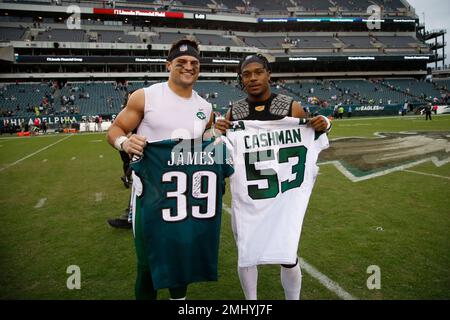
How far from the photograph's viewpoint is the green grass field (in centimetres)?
330

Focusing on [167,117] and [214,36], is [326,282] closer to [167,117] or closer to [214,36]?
[167,117]

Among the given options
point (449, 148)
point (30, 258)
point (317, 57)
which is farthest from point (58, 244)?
point (317, 57)

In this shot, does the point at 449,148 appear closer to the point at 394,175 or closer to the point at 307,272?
the point at 394,175

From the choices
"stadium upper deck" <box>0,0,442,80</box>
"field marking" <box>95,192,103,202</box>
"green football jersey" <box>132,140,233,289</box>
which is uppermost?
"stadium upper deck" <box>0,0,442,80</box>

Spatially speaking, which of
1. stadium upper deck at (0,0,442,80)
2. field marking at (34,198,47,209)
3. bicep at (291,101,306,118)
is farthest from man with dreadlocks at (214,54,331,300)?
stadium upper deck at (0,0,442,80)

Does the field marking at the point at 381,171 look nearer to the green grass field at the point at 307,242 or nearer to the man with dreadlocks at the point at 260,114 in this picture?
the green grass field at the point at 307,242

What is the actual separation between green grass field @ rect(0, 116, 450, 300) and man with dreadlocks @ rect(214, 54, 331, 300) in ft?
1.37

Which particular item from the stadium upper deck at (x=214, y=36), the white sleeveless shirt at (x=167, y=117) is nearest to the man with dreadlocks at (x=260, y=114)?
the white sleeveless shirt at (x=167, y=117)

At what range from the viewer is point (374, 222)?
5.03 m

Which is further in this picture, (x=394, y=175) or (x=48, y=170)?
(x=48, y=170)

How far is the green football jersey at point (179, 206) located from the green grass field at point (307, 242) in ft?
2.96

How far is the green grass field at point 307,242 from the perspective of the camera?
10.8 feet

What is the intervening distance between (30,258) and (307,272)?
3556 mm

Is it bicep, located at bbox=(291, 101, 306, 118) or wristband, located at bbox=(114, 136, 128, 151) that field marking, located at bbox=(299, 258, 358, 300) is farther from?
wristband, located at bbox=(114, 136, 128, 151)
